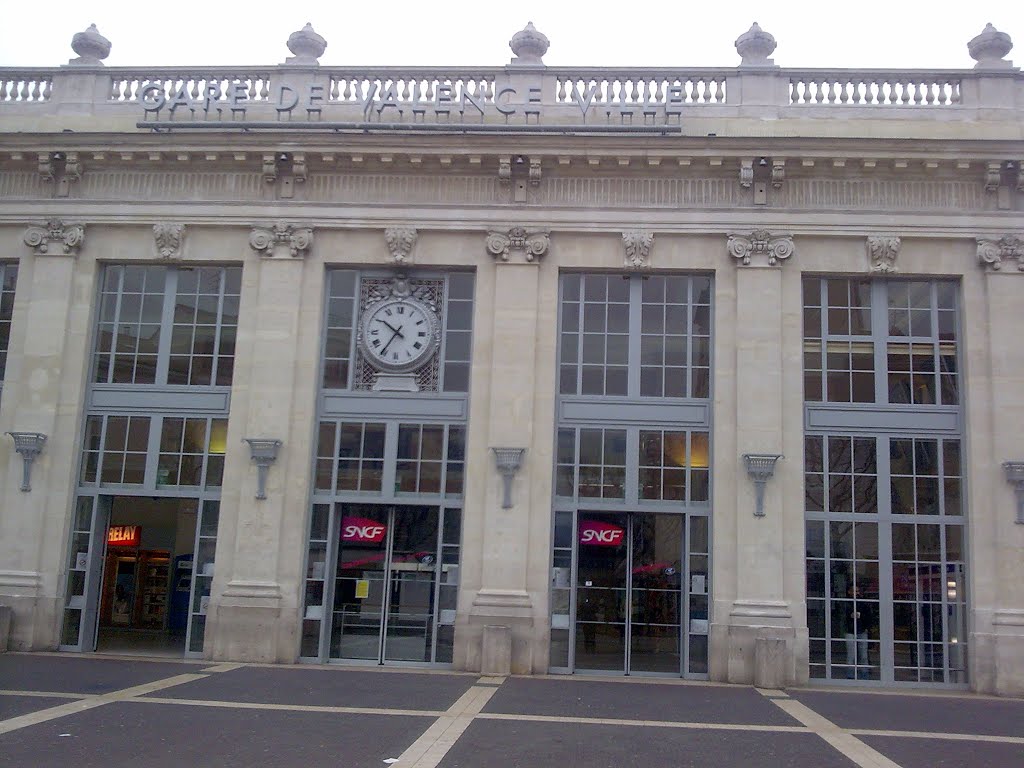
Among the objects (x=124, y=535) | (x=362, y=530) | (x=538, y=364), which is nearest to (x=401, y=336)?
(x=538, y=364)

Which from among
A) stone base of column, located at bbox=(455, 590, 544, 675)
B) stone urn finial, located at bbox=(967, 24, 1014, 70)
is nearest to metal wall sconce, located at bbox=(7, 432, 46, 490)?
stone base of column, located at bbox=(455, 590, 544, 675)

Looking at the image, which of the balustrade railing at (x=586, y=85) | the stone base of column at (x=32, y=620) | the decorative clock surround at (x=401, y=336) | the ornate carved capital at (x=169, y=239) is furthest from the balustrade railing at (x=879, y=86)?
the stone base of column at (x=32, y=620)

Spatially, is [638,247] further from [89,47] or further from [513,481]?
[89,47]

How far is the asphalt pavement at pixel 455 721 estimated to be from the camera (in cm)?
995

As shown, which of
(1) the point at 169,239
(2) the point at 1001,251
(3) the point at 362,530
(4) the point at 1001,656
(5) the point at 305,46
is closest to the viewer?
(4) the point at 1001,656

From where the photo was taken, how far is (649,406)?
17.9 meters

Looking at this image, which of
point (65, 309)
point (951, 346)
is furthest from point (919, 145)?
point (65, 309)

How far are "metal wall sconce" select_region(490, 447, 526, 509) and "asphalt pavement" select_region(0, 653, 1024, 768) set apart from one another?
9.87 feet

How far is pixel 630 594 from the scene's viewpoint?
17344mm

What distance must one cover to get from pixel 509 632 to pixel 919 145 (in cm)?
1066

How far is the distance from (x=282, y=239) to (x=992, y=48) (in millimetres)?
13256

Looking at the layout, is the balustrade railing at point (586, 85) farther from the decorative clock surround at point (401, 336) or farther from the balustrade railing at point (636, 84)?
the decorative clock surround at point (401, 336)

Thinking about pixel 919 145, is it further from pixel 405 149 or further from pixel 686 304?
pixel 405 149

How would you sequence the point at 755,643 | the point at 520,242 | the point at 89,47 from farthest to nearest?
the point at 89,47
the point at 520,242
the point at 755,643
